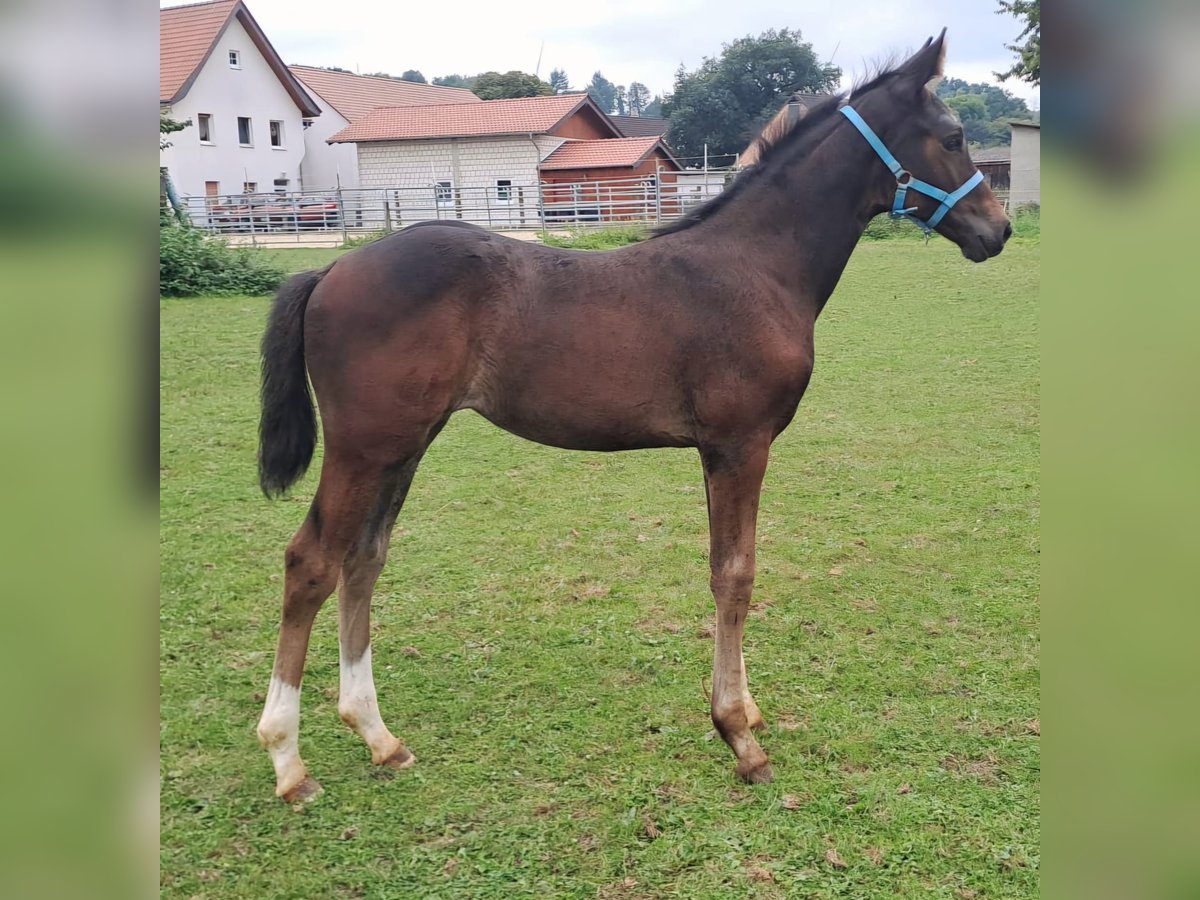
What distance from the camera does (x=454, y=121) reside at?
66.7 feet

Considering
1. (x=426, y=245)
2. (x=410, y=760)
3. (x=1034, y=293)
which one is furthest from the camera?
(x=1034, y=293)

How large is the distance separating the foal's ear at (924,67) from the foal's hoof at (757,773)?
242 cm

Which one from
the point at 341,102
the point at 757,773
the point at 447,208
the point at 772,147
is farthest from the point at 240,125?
the point at 757,773

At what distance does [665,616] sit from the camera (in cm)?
440

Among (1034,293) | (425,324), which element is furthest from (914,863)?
(1034,293)

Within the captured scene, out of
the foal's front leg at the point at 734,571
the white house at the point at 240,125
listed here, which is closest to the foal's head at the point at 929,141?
the foal's front leg at the point at 734,571

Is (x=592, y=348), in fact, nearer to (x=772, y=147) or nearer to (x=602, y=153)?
(x=772, y=147)

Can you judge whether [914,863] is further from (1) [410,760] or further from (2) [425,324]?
(2) [425,324]

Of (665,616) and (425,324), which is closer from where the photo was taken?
(425,324)

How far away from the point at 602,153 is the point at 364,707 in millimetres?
23119

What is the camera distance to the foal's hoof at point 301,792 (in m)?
2.96

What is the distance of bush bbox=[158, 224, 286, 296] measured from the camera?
A: 1339 centimetres

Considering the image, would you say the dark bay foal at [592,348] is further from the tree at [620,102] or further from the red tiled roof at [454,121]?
the tree at [620,102]
